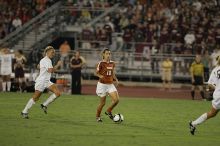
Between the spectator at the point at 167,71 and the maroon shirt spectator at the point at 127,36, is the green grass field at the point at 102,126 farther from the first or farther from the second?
the maroon shirt spectator at the point at 127,36

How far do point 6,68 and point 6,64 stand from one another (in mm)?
190

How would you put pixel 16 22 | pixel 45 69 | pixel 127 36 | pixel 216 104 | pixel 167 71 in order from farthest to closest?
1. pixel 16 22
2. pixel 127 36
3. pixel 167 71
4. pixel 45 69
5. pixel 216 104

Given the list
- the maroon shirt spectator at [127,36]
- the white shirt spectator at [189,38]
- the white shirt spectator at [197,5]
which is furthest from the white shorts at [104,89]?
the white shirt spectator at [197,5]

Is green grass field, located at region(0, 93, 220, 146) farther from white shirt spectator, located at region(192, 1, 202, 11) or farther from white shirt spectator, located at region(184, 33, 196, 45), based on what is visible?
white shirt spectator, located at region(192, 1, 202, 11)

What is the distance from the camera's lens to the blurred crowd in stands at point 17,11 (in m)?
41.1

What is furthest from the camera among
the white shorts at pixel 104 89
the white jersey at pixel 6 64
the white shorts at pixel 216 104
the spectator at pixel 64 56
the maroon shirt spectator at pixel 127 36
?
the maroon shirt spectator at pixel 127 36

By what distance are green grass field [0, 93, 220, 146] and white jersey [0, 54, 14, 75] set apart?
15.8 feet

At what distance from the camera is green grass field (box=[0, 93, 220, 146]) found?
1512 cm

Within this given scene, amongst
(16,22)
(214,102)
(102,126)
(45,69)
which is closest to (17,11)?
(16,22)

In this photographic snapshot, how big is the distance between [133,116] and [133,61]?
51.0ft

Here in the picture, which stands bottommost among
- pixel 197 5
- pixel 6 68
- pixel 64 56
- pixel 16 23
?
pixel 6 68

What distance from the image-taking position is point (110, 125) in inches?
731

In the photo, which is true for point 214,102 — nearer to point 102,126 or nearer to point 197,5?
point 102,126

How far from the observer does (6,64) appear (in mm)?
31719
